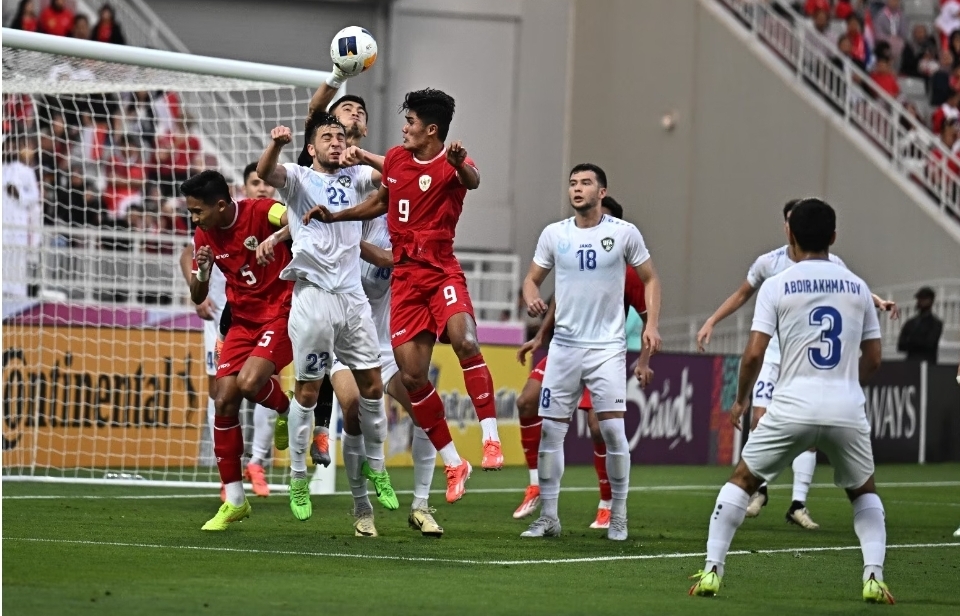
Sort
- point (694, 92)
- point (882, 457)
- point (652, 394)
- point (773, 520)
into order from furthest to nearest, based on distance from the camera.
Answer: point (694, 92)
point (882, 457)
point (652, 394)
point (773, 520)

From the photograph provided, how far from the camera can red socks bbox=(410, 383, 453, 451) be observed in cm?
948

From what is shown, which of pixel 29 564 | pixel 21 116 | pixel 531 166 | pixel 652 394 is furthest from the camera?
pixel 531 166

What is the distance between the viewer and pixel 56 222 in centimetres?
1642

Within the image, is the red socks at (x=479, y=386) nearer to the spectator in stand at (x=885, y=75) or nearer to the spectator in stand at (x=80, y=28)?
the spectator in stand at (x=80, y=28)

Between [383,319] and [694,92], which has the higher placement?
[694,92]

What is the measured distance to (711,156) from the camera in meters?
27.1

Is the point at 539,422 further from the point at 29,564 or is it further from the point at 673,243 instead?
the point at 673,243

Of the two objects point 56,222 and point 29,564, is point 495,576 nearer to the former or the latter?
point 29,564

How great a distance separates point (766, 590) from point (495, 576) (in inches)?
51.9

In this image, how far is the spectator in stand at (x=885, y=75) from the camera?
26.2 metres

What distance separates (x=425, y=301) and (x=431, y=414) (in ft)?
2.22

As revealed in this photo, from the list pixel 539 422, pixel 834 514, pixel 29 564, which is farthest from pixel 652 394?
pixel 29 564

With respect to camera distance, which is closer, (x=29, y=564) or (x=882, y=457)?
(x=29, y=564)

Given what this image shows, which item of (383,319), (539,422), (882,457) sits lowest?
(882,457)
